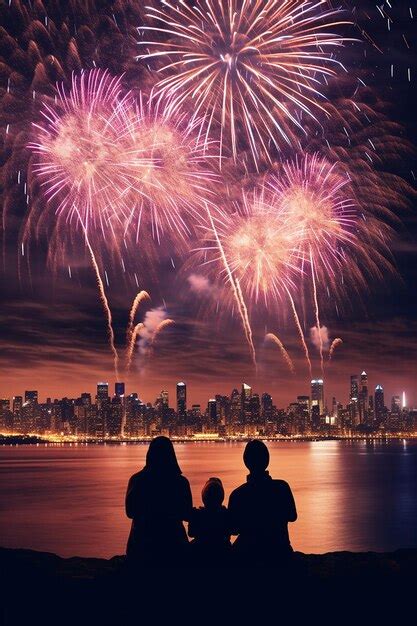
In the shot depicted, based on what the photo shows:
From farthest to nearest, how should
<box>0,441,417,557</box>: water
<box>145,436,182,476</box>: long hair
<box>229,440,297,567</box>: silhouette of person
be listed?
<box>0,441,417,557</box>: water → <box>145,436,182,476</box>: long hair → <box>229,440,297,567</box>: silhouette of person

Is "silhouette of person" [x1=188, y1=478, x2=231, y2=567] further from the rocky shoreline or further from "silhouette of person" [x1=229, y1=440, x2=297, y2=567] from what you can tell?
the rocky shoreline

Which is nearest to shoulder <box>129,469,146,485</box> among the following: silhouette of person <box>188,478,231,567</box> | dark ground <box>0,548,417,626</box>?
silhouette of person <box>188,478,231,567</box>

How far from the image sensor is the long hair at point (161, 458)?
21.4 ft

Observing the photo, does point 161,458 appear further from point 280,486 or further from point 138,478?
point 280,486

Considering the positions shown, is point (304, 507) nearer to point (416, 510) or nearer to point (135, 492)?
point (416, 510)

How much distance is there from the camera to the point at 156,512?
6672mm

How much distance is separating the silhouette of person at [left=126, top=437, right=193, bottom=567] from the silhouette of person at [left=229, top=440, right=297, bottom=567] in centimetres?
61

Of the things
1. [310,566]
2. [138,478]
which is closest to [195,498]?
[310,566]

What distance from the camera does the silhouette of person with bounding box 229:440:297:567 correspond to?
20.9ft

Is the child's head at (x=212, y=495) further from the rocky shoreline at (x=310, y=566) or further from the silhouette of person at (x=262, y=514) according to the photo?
the rocky shoreline at (x=310, y=566)

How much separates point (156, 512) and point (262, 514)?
991 mm

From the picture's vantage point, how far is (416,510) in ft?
169

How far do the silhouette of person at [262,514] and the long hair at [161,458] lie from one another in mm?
668

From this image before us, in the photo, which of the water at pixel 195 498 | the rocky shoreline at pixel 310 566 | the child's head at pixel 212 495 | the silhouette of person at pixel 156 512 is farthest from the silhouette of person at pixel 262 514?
the water at pixel 195 498
